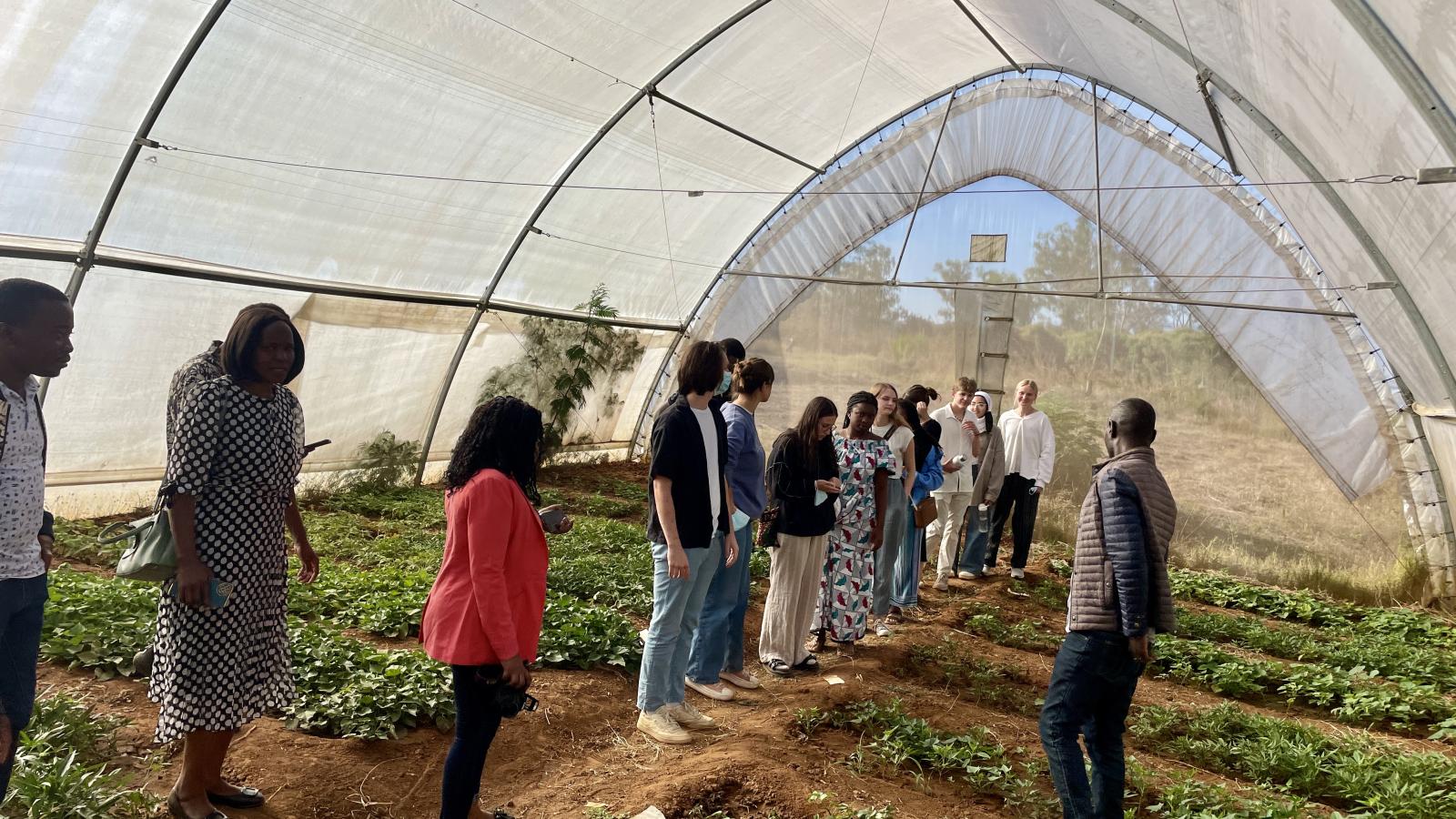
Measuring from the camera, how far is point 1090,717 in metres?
3.99

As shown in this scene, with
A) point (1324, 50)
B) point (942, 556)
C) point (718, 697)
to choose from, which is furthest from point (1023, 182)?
point (718, 697)

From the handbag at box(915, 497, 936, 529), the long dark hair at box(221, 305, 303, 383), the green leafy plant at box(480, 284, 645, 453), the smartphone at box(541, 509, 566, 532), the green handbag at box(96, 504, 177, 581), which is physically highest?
the green leafy plant at box(480, 284, 645, 453)

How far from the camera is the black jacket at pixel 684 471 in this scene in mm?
4914

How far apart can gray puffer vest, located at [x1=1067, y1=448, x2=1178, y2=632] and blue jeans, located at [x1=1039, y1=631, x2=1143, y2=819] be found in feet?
0.29

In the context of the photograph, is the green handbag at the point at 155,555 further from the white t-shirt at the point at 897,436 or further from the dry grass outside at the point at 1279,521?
the dry grass outside at the point at 1279,521

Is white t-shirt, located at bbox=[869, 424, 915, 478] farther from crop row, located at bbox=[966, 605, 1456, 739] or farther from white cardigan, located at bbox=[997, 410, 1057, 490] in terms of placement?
white cardigan, located at bbox=[997, 410, 1057, 490]

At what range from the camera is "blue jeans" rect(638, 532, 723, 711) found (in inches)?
196

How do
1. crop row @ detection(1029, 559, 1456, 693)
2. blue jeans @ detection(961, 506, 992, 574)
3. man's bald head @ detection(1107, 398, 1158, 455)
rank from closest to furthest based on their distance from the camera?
man's bald head @ detection(1107, 398, 1158, 455) → crop row @ detection(1029, 559, 1456, 693) → blue jeans @ detection(961, 506, 992, 574)

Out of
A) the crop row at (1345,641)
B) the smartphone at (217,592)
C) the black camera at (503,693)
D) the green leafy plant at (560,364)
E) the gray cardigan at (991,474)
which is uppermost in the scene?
the green leafy plant at (560,364)

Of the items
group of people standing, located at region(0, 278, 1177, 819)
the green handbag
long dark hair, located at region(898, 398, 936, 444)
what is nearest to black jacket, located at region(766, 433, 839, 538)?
group of people standing, located at region(0, 278, 1177, 819)

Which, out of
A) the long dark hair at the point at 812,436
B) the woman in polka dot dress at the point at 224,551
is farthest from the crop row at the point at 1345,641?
the woman in polka dot dress at the point at 224,551

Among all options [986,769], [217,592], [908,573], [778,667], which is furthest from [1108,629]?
[908,573]

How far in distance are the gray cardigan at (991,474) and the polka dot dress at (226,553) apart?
749 cm

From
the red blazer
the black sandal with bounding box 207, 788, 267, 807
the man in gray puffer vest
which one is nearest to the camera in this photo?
the red blazer
